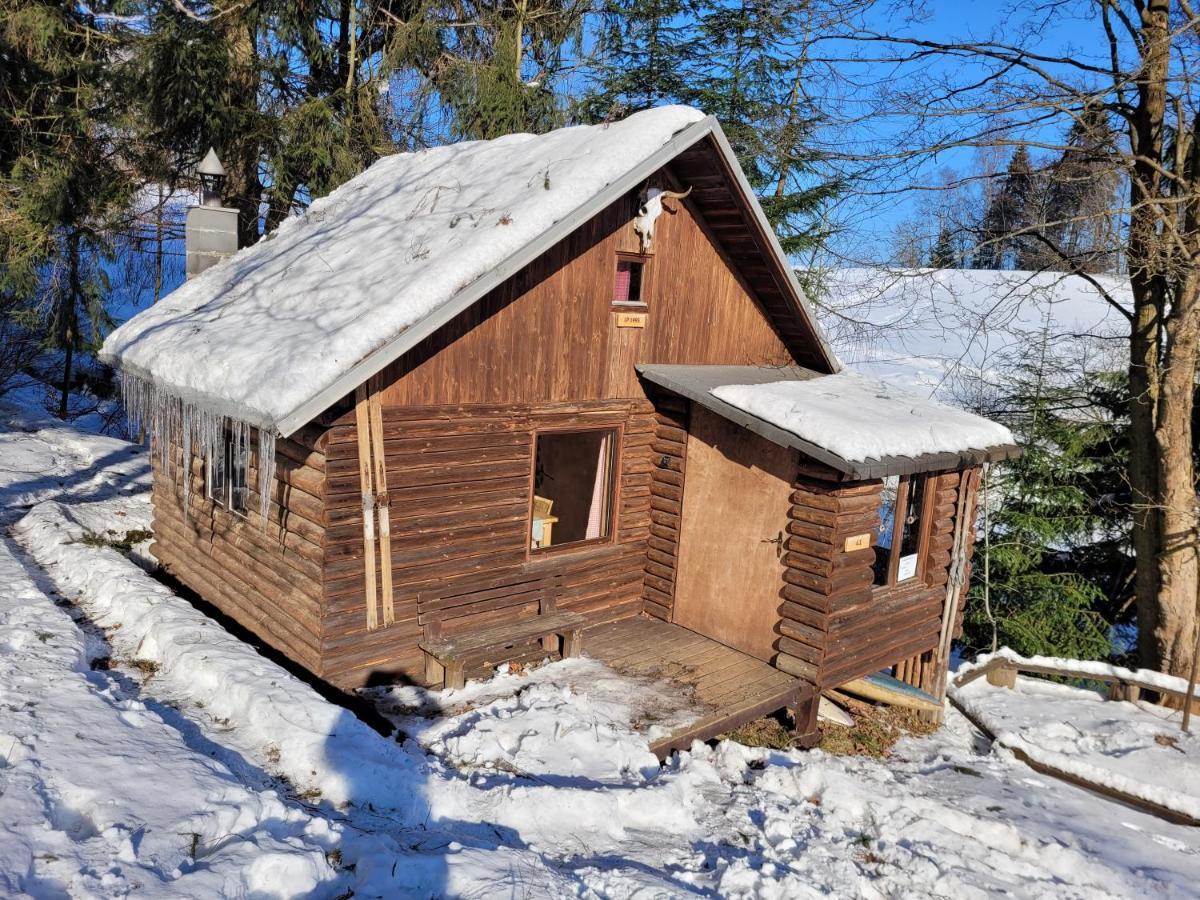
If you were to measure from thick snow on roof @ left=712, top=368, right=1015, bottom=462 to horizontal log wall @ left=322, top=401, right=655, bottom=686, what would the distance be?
1726 mm

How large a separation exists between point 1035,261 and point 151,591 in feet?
45.3

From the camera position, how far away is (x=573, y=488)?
36.9 feet

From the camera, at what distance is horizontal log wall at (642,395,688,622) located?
371 inches

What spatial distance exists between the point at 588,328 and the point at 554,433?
1140 mm

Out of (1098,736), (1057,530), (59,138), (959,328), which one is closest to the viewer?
(1098,736)

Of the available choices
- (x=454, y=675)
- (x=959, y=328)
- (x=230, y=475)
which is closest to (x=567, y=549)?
(x=454, y=675)

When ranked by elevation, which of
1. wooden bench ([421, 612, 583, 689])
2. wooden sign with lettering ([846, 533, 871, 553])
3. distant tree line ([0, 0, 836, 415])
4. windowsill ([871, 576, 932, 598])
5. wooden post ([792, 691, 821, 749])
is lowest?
wooden post ([792, 691, 821, 749])

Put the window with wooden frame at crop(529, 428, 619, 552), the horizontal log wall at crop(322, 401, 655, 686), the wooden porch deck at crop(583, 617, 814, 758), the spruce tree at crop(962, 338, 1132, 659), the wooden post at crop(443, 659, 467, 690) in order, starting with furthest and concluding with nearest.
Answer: the spruce tree at crop(962, 338, 1132, 659), the window with wooden frame at crop(529, 428, 619, 552), the wooden porch deck at crop(583, 617, 814, 758), the wooden post at crop(443, 659, 467, 690), the horizontal log wall at crop(322, 401, 655, 686)

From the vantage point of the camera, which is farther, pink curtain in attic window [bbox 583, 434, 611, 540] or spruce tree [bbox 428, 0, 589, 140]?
spruce tree [bbox 428, 0, 589, 140]

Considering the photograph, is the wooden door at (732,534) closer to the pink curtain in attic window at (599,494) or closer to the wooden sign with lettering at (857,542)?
the wooden sign with lettering at (857,542)

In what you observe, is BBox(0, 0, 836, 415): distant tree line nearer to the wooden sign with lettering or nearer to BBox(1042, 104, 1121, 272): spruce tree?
BBox(1042, 104, 1121, 272): spruce tree

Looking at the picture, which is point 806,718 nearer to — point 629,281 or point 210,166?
point 629,281

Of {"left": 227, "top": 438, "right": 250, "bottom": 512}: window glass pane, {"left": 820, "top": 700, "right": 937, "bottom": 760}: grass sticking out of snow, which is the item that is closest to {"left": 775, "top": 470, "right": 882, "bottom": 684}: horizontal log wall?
{"left": 820, "top": 700, "right": 937, "bottom": 760}: grass sticking out of snow

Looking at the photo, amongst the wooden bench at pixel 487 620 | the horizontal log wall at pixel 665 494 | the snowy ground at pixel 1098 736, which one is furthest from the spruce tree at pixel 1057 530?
the wooden bench at pixel 487 620
